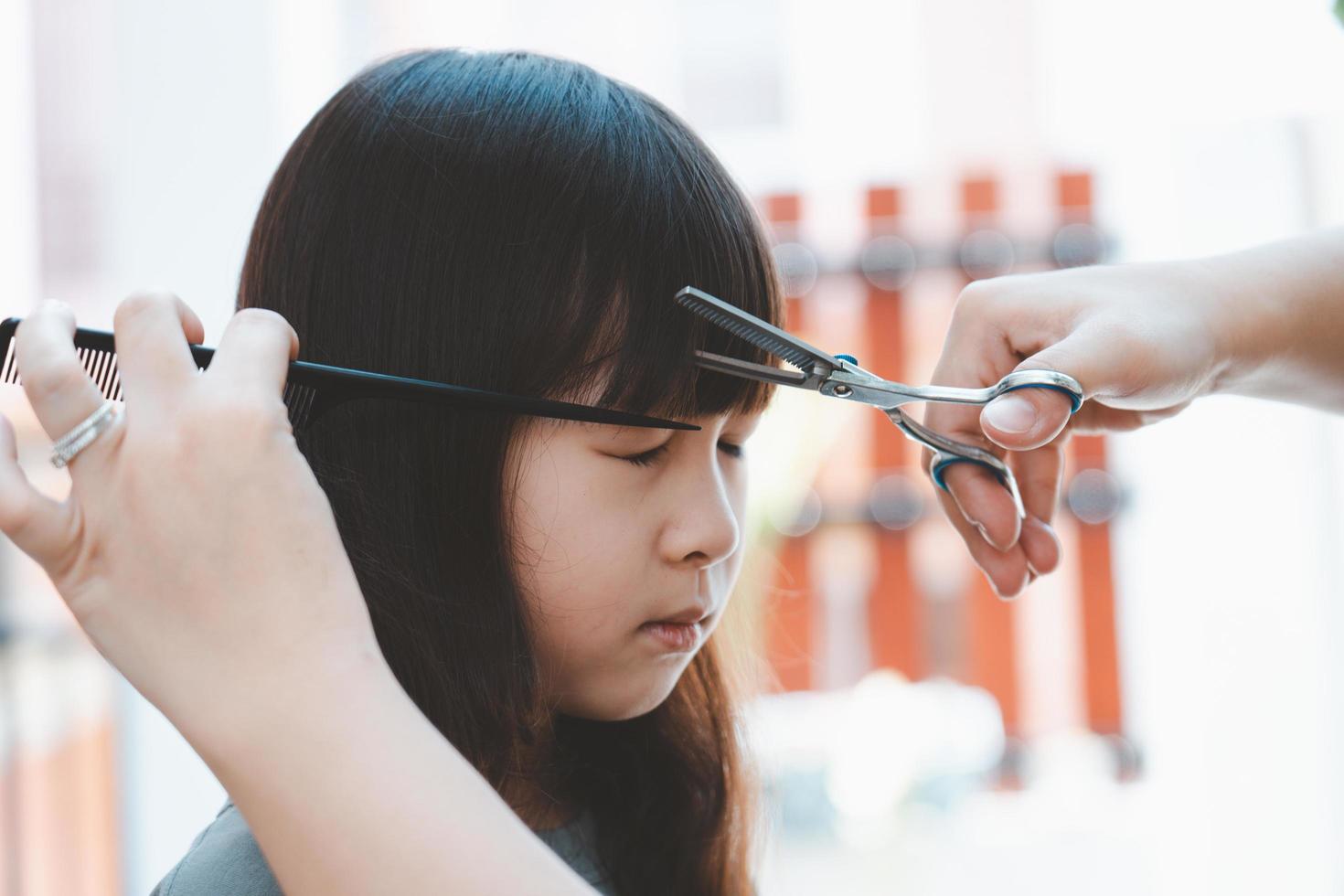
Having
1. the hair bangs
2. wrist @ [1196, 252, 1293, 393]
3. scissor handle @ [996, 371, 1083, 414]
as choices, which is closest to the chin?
the hair bangs

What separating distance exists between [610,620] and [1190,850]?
1.76m

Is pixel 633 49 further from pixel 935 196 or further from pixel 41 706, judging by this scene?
pixel 41 706

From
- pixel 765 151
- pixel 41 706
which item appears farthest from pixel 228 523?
pixel 765 151

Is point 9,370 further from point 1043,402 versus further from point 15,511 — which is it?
point 1043,402

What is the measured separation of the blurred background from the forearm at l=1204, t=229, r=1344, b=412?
475 millimetres

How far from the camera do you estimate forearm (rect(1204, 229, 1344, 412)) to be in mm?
717

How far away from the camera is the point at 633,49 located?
88.7 inches

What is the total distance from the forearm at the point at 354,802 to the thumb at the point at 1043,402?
0.34 metres

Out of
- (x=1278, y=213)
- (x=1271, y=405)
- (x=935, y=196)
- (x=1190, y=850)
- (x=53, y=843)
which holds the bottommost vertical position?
(x=1190, y=850)

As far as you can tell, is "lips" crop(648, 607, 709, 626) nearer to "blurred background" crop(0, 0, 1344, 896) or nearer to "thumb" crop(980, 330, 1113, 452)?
"thumb" crop(980, 330, 1113, 452)

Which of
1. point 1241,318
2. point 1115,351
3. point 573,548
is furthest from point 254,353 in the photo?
point 1241,318

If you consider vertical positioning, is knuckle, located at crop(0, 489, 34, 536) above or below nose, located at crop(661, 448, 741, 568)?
above

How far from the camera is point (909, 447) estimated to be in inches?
99.3

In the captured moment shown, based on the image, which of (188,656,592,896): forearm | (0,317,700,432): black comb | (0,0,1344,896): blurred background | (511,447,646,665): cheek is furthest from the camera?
(0,0,1344,896): blurred background
